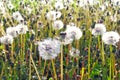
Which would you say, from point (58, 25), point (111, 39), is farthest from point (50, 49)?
point (58, 25)

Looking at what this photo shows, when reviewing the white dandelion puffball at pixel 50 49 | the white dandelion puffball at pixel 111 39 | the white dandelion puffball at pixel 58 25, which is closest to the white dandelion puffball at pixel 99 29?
the white dandelion puffball at pixel 111 39

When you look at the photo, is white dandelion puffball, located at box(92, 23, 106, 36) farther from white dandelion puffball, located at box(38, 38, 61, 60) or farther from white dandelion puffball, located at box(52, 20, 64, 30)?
A: white dandelion puffball, located at box(38, 38, 61, 60)

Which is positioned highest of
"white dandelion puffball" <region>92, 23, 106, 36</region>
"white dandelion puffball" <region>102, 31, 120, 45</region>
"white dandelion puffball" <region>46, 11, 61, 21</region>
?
"white dandelion puffball" <region>46, 11, 61, 21</region>

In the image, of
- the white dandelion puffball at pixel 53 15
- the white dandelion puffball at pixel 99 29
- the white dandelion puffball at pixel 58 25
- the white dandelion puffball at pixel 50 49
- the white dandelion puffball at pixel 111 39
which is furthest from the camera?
the white dandelion puffball at pixel 53 15

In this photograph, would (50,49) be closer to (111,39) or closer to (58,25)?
(111,39)

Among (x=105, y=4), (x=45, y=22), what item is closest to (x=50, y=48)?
(x=45, y=22)

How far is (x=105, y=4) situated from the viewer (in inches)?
271

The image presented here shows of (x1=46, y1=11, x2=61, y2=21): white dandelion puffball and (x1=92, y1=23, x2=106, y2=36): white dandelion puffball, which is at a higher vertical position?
(x1=46, y1=11, x2=61, y2=21): white dandelion puffball

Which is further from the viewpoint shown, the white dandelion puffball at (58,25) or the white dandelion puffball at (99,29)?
the white dandelion puffball at (58,25)

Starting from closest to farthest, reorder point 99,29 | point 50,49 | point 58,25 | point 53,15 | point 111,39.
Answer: point 50,49 < point 111,39 < point 99,29 < point 58,25 < point 53,15

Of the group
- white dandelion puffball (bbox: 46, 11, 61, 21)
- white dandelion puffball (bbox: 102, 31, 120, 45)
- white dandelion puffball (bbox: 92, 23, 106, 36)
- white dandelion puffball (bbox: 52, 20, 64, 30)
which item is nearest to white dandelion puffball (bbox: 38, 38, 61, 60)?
white dandelion puffball (bbox: 102, 31, 120, 45)

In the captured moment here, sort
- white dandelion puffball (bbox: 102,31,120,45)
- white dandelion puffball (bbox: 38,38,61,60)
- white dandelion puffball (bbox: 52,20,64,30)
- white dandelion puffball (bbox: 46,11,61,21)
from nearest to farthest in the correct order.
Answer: white dandelion puffball (bbox: 38,38,61,60), white dandelion puffball (bbox: 102,31,120,45), white dandelion puffball (bbox: 52,20,64,30), white dandelion puffball (bbox: 46,11,61,21)

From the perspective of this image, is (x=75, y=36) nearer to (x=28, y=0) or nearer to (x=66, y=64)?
(x=66, y=64)

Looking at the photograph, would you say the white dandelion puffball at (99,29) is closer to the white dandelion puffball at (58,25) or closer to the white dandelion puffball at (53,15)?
the white dandelion puffball at (58,25)
